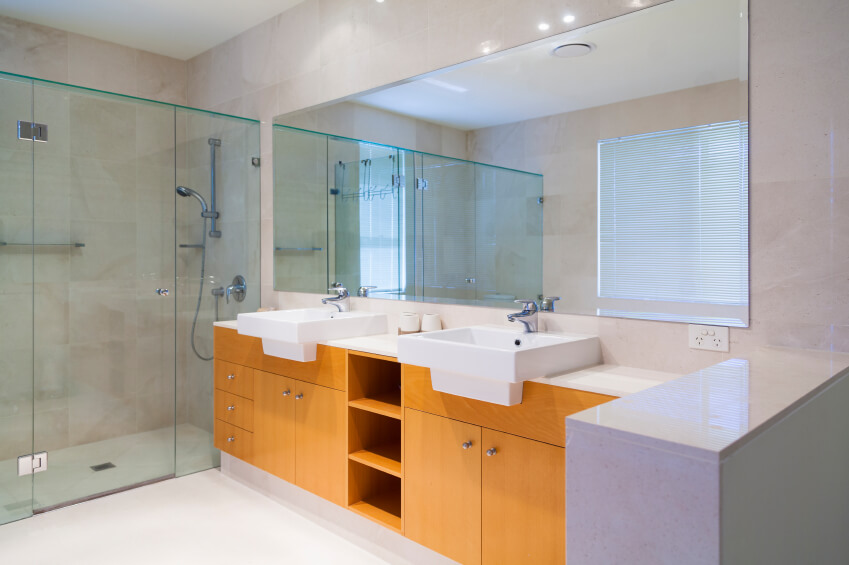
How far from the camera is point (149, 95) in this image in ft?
12.9

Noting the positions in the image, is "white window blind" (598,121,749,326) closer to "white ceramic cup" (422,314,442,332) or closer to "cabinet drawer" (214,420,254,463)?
"white ceramic cup" (422,314,442,332)

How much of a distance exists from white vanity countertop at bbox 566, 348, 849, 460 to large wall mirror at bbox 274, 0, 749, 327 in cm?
50

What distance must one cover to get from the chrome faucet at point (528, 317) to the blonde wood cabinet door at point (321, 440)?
813 millimetres

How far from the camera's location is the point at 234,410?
3039mm

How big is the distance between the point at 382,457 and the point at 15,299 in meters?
1.88

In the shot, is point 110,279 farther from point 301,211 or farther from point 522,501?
point 522,501

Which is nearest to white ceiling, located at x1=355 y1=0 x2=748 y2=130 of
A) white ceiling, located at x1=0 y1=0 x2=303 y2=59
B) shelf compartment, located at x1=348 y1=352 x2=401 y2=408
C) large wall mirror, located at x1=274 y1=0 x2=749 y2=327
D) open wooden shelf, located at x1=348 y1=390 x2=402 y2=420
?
large wall mirror, located at x1=274 y1=0 x2=749 y2=327

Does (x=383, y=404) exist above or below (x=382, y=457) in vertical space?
above

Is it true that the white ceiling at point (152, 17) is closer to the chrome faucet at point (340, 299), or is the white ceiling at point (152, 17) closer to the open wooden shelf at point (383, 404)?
the chrome faucet at point (340, 299)

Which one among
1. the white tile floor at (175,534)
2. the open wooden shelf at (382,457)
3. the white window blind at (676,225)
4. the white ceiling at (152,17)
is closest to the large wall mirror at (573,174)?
the white window blind at (676,225)

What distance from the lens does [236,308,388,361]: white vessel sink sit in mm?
2404

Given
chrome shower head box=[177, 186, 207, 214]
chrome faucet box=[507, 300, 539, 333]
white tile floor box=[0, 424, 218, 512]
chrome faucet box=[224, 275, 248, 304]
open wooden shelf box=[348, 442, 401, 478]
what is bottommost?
white tile floor box=[0, 424, 218, 512]

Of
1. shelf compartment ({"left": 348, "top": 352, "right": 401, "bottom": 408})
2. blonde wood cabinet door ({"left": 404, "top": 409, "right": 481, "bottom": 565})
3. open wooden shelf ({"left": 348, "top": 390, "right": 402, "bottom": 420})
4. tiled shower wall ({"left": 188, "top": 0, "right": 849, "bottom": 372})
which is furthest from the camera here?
shelf compartment ({"left": 348, "top": 352, "right": 401, "bottom": 408})

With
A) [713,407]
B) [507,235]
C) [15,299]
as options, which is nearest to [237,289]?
[15,299]
